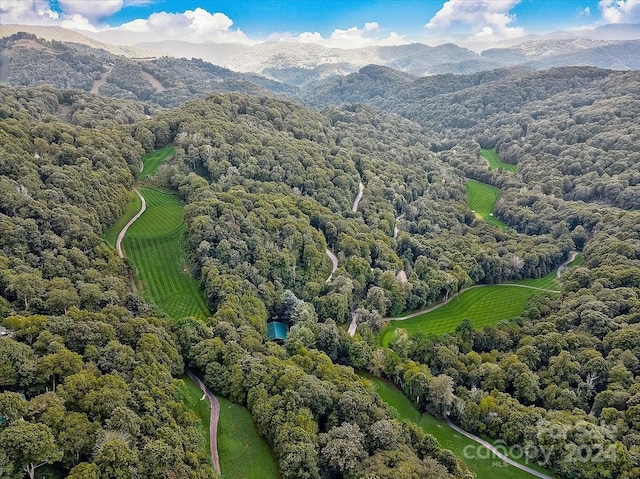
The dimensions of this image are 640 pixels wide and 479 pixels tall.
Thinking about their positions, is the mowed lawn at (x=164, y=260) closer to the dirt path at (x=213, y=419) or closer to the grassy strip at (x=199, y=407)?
the dirt path at (x=213, y=419)

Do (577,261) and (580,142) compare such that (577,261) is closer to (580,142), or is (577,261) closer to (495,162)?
(580,142)

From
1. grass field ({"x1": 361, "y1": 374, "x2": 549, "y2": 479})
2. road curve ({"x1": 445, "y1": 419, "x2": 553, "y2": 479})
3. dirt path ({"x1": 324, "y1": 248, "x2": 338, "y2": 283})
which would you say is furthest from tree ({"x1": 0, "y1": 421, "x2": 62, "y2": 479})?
dirt path ({"x1": 324, "y1": 248, "x2": 338, "y2": 283})

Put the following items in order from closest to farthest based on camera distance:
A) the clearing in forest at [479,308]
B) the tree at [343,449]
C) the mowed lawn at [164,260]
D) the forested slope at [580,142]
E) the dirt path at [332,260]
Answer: the tree at [343,449], the mowed lawn at [164,260], the clearing in forest at [479,308], the dirt path at [332,260], the forested slope at [580,142]

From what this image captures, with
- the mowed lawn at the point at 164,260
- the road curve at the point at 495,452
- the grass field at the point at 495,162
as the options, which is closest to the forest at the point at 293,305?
the road curve at the point at 495,452

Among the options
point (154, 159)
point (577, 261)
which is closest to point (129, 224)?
point (154, 159)

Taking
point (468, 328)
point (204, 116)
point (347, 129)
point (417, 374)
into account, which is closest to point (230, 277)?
point (417, 374)

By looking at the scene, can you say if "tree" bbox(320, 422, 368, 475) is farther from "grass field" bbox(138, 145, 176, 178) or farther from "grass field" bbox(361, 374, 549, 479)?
"grass field" bbox(138, 145, 176, 178)

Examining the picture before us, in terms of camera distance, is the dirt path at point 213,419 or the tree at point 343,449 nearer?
the tree at point 343,449
